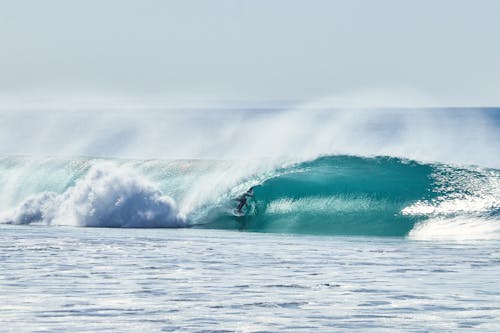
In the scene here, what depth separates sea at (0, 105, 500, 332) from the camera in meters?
11.7

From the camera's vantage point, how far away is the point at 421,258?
17.4m

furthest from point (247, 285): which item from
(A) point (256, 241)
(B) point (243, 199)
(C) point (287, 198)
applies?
(B) point (243, 199)

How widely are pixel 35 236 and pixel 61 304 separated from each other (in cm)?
976

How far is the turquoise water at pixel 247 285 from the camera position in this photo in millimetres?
11227

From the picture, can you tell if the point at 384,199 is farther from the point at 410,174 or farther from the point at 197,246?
the point at 197,246

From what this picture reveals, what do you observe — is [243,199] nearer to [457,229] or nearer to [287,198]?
[287,198]

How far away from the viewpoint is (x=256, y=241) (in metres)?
21.0

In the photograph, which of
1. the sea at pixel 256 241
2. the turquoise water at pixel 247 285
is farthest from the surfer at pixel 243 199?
the turquoise water at pixel 247 285

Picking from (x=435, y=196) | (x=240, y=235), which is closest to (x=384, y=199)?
(x=435, y=196)

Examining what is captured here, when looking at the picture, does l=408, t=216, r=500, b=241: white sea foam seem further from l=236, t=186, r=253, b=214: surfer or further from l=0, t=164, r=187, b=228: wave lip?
l=0, t=164, r=187, b=228: wave lip

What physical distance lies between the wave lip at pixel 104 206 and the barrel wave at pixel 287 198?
2 centimetres

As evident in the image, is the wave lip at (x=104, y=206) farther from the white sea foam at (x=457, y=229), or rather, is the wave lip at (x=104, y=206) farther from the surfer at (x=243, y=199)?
the white sea foam at (x=457, y=229)

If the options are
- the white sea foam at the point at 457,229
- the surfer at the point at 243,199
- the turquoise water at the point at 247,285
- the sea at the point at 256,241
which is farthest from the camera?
the surfer at the point at 243,199

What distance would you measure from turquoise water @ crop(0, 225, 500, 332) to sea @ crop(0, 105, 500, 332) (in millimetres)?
29
